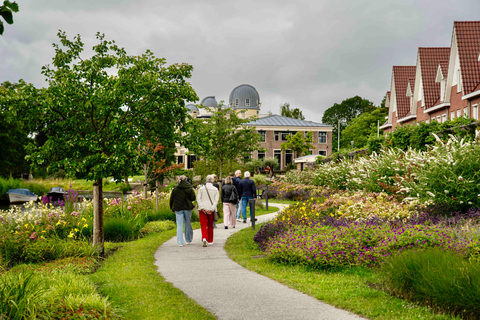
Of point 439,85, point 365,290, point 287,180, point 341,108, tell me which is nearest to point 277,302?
point 365,290

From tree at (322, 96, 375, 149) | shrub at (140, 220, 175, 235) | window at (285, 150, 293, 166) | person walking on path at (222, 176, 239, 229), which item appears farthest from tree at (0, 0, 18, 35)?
tree at (322, 96, 375, 149)

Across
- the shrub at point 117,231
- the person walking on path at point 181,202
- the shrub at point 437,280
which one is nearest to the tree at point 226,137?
the shrub at point 117,231

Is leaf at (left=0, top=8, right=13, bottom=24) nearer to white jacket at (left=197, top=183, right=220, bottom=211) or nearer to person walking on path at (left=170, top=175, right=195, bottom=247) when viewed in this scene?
person walking on path at (left=170, top=175, right=195, bottom=247)

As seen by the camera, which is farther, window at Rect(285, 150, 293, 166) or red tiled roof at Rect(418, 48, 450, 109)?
window at Rect(285, 150, 293, 166)

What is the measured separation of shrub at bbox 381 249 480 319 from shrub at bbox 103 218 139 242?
809cm

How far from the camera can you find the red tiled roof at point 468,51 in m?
25.5

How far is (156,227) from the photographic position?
1447 cm

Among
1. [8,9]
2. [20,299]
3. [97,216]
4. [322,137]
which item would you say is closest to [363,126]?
[322,137]

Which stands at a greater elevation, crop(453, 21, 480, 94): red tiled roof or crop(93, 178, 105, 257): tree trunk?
crop(453, 21, 480, 94): red tiled roof

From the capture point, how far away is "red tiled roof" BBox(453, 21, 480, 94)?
25.5 metres

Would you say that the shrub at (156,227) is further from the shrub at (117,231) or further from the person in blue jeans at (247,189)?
the person in blue jeans at (247,189)

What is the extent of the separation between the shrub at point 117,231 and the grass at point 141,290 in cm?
251

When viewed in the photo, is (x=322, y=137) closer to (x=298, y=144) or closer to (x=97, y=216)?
(x=298, y=144)

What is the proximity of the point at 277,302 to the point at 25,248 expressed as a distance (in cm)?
586
